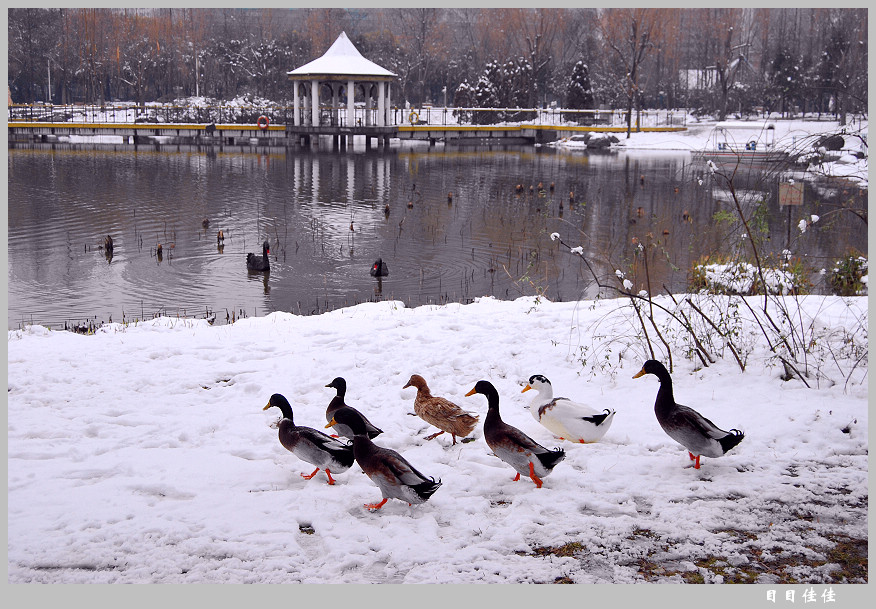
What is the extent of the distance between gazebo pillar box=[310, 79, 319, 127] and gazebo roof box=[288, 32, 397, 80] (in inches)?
28.4

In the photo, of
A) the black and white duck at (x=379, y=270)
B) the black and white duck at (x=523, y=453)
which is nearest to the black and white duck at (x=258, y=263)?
the black and white duck at (x=379, y=270)

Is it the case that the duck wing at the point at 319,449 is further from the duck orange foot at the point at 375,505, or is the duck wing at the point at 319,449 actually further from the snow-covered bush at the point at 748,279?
the snow-covered bush at the point at 748,279

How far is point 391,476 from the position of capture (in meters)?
3.76

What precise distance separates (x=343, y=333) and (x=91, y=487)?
3.18 meters

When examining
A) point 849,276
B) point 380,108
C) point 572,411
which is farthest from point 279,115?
point 572,411

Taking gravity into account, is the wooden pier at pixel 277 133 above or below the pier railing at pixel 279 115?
below

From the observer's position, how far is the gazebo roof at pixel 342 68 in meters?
39.2

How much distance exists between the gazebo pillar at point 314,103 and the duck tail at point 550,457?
38668 millimetres

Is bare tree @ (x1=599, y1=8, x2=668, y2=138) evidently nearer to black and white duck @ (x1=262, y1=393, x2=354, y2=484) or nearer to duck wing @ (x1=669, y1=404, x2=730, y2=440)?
duck wing @ (x1=669, y1=404, x2=730, y2=440)

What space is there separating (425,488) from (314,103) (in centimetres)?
3924

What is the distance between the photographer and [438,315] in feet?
25.2

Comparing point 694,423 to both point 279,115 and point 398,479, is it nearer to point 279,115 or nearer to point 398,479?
point 398,479

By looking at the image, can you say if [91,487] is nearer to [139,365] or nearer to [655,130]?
[139,365]

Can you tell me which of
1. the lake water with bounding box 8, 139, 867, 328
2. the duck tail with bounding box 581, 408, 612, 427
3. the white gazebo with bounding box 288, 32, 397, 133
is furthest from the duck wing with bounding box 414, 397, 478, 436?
the white gazebo with bounding box 288, 32, 397, 133
